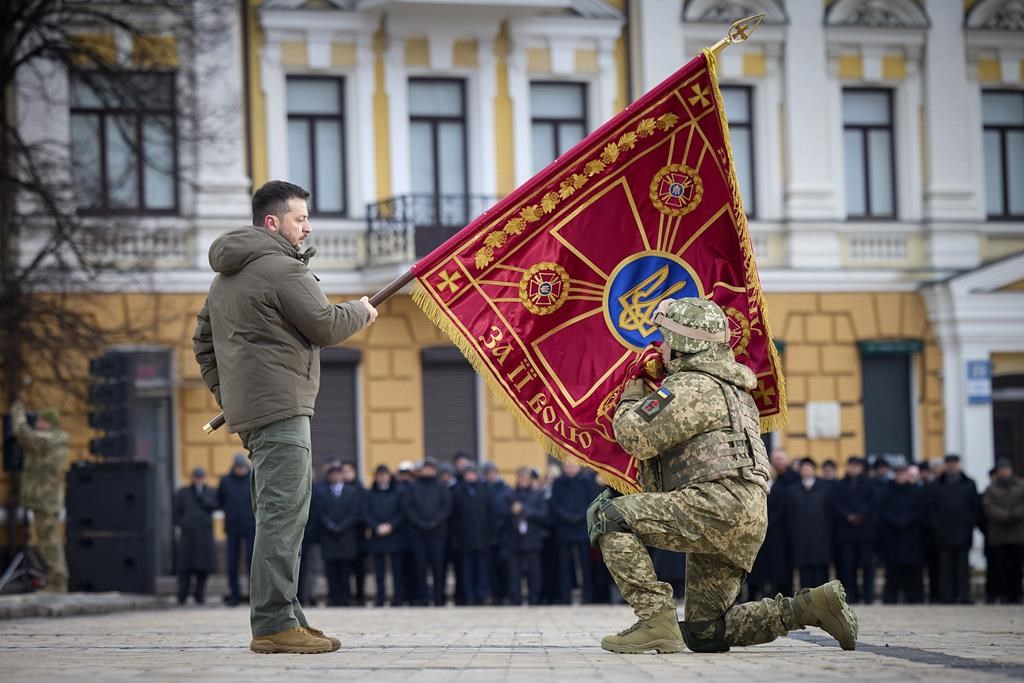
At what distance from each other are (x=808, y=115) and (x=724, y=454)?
21041 millimetres

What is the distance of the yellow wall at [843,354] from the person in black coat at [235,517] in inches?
382

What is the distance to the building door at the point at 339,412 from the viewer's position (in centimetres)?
2703

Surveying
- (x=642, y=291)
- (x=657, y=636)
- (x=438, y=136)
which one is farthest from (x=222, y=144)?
(x=657, y=636)

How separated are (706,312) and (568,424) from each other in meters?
1.32

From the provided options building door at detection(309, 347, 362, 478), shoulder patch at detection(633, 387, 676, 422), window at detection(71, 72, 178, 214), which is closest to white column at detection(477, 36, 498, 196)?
building door at detection(309, 347, 362, 478)

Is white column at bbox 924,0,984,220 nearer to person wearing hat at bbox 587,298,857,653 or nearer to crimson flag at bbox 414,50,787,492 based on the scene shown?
crimson flag at bbox 414,50,787,492

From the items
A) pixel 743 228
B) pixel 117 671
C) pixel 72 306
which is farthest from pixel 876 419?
pixel 117 671

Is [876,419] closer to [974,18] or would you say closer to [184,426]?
[974,18]

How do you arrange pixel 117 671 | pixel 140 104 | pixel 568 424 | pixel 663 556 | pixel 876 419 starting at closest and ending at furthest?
pixel 117 671, pixel 568 424, pixel 663 556, pixel 140 104, pixel 876 419

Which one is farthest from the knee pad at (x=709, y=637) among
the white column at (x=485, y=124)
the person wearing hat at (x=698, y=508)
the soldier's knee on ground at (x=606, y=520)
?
the white column at (x=485, y=124)

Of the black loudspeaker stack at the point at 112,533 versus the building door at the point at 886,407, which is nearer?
the black loudspeaker stack at the point at 112,533

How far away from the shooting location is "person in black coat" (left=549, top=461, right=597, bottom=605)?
21.5 meters

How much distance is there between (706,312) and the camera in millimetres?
8898

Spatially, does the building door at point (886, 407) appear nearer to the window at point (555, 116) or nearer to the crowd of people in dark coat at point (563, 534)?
the window at point (555, 116)
